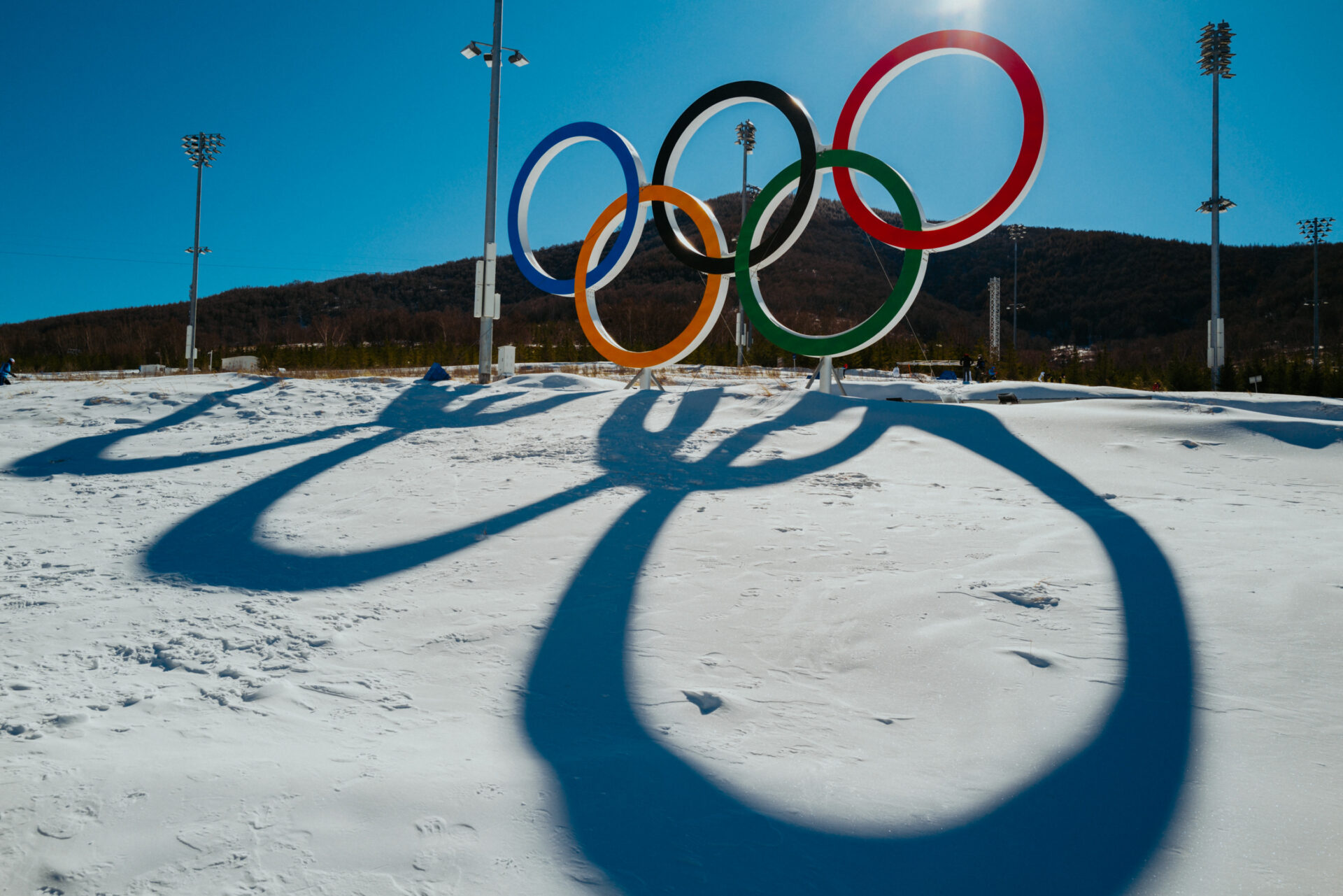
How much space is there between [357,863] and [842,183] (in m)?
11.8

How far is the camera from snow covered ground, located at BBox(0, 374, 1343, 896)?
2.03 m

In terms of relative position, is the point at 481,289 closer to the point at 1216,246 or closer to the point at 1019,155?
the point at 1019,155

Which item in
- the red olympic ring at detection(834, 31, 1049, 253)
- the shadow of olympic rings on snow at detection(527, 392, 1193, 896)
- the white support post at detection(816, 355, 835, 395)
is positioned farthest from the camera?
the white support post at detection(816, 355, 835, 395)

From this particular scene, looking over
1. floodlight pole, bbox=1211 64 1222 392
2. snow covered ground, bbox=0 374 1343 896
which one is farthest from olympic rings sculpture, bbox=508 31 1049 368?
floodlight pole, bbox=1211 64 1222 392

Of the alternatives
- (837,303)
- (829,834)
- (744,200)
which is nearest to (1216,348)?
(744,200)

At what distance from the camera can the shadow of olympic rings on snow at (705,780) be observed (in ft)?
6.63

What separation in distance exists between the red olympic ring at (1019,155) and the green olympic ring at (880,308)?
23 centimetres

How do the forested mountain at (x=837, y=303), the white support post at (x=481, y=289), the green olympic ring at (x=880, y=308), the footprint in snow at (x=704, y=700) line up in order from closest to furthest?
the footprint in snow at (x=704, y=700)
the green olympic ring at (x=880, y=308)
the white support post at (x=481, y=289)
the forested mountain at (x=837, y=303)

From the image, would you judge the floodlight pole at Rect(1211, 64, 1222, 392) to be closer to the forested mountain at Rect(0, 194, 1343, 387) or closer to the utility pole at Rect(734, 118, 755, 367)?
the utility pole at Rect(734, 118, 755, 367)

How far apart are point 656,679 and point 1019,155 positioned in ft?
32.8

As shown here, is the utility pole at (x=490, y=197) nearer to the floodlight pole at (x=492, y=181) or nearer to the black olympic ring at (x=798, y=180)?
the floodlight pole at (x=492, y=181)

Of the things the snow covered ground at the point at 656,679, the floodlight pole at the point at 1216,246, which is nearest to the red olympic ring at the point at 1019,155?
the snow covered ground at the point at 656,679

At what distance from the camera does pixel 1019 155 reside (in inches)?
409

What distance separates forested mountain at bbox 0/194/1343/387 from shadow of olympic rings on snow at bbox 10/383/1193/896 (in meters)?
32.0
